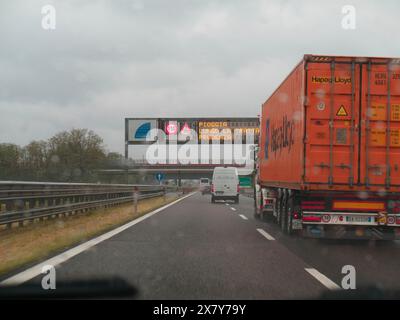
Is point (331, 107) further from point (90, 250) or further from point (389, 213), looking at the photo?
point (90, 250)

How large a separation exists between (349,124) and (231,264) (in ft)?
13.2

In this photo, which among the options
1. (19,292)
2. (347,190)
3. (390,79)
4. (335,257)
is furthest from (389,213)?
(19,292)

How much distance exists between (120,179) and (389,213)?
5948cm

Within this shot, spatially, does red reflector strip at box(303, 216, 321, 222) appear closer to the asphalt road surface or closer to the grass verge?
the asphalt road surface

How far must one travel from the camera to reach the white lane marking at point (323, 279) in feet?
20.7

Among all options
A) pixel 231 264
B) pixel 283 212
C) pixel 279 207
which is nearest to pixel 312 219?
pixel 283 212

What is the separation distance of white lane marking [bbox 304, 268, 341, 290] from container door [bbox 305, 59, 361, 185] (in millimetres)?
2971

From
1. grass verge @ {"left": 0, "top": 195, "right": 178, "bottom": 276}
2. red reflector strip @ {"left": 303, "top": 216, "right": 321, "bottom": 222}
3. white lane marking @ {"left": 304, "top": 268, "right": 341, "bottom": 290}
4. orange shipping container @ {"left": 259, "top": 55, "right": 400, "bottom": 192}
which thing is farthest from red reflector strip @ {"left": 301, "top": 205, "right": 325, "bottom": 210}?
grass verge @ {"left": 0, "top": 195, "right": 178, "bottom": 276}

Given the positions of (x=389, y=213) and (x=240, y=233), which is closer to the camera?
(x=389, y=213)

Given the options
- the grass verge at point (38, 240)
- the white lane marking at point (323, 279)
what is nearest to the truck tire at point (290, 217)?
the white lane marking at point (323, 279)

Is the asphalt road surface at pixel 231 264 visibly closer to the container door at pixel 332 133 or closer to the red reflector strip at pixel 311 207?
the red reflector strip at pixel 311 207

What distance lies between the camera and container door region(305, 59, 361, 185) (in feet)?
33.1
